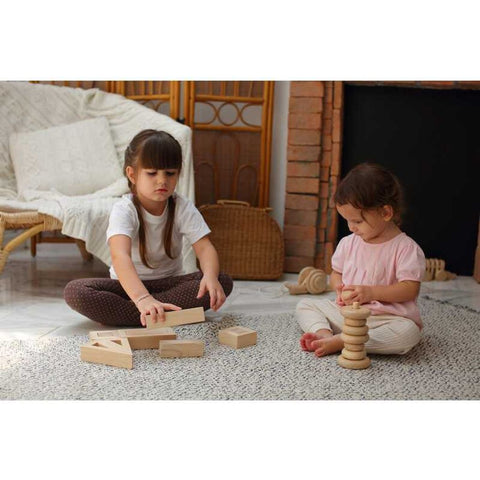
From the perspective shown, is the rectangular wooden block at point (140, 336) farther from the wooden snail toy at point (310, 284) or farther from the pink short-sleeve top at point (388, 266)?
the wooden snail toy at point (310, 284)

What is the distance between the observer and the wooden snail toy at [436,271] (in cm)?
271

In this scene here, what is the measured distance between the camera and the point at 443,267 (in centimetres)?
273

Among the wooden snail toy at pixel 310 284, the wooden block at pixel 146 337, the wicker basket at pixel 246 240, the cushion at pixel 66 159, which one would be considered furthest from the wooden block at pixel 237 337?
the cushion at pixel 66 159

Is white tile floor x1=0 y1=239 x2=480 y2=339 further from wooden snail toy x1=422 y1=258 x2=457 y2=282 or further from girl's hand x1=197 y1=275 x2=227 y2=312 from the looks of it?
girl's hand x1=197 y1=275 x2=227 y2=312

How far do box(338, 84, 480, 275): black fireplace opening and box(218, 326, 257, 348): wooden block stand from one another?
1.36m

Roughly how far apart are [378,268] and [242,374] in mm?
471

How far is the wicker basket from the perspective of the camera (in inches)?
105

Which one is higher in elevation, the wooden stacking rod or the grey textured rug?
the wooden stacking rod

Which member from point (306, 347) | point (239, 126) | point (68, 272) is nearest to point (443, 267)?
point (239, 126)

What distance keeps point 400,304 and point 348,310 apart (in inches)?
9.4

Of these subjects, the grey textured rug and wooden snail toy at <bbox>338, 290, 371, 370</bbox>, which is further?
wooden snail toy at <bbox>338, 290, 371, 370</bbox>

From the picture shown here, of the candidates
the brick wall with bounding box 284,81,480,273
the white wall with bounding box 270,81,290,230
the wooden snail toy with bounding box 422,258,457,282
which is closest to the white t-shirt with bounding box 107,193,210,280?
the brick wall with bounding box 284,81,480,273

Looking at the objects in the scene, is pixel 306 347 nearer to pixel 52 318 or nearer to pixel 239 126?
pixel 52 318

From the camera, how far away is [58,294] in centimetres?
226
